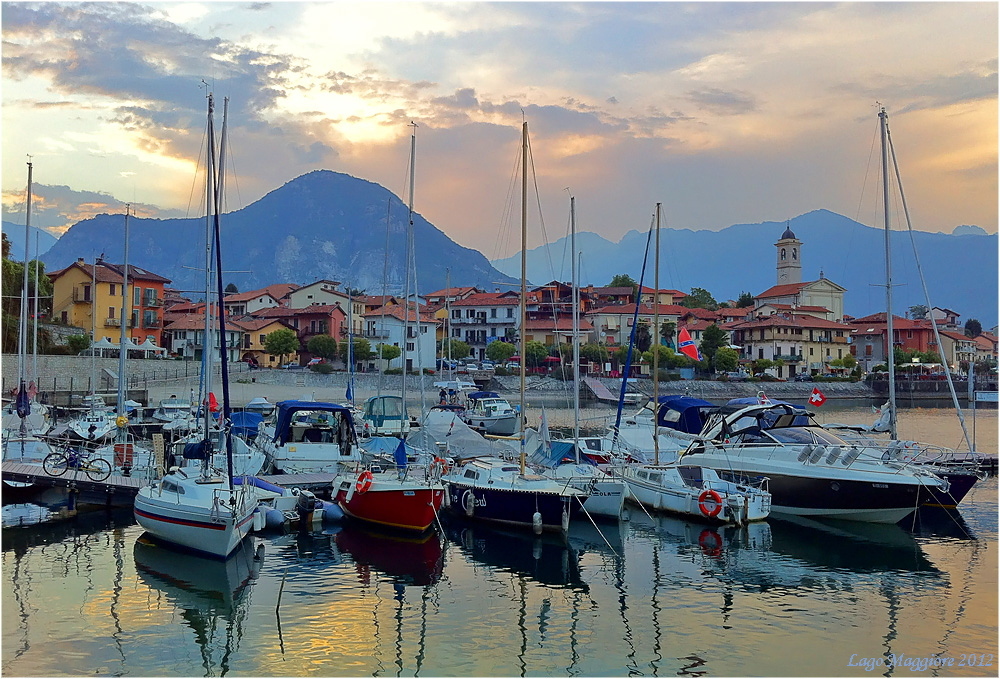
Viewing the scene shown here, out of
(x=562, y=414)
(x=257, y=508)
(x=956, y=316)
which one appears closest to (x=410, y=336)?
(x=562, y=414)

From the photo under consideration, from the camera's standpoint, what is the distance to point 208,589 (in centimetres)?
1833

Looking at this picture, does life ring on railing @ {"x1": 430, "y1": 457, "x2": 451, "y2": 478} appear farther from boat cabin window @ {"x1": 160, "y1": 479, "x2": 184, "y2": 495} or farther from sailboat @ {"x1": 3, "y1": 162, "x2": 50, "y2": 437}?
sailboat @ {"x1": 3, "y1": 162, "x2": 50, "y2": 437}

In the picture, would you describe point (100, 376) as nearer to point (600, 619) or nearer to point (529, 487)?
point (529, 487)

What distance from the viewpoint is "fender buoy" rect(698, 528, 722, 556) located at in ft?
73.4

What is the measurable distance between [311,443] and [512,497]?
335 inches

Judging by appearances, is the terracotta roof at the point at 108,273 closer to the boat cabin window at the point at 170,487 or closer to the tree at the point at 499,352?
the tree at the point at 499,352

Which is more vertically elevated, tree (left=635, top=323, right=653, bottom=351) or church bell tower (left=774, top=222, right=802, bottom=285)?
church bell tower (left=774, top=222, right=802, bottom=285)

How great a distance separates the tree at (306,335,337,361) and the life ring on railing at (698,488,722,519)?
234 ft

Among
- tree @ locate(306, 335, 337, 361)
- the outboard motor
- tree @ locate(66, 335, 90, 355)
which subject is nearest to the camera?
the outboard motor

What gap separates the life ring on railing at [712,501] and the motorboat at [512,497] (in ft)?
11.7

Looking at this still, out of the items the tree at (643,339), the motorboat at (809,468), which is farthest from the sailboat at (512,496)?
the tree at (643,339)

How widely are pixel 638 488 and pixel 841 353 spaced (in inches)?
3739
